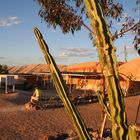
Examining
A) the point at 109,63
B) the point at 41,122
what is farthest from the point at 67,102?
the point at 41,122

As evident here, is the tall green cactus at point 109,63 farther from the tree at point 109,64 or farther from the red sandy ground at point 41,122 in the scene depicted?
the red sandy ground at point 41,122

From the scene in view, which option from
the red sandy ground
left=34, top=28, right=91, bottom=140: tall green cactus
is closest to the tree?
left=34, top=28, right=91, bottom=140: tall green cactus

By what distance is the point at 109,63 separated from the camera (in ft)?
10.3

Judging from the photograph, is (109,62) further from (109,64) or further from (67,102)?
(67,102)

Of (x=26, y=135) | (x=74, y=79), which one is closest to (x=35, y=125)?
(x=26, y=135)

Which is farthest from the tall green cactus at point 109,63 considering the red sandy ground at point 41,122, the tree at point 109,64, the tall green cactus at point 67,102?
the red sandy ground at point 41,122

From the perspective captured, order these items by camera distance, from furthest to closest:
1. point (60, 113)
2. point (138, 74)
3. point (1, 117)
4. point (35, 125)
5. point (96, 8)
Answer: point (138, 74) → point (60, 113) → point (1, 117) → point (35, 125) → point (96, 8)

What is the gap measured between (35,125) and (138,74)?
21.7 meters

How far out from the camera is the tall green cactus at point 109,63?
10.1 feet

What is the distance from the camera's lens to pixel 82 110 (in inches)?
846

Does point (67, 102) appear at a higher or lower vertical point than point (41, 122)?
higher

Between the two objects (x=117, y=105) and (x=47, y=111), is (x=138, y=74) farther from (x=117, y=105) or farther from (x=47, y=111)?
(x=117, y=105)

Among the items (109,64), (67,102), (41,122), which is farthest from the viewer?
(41,122)

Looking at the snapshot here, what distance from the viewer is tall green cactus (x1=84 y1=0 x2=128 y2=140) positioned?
121 inches
